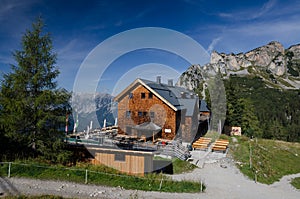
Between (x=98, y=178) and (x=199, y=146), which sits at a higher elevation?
(x=199, y=146)

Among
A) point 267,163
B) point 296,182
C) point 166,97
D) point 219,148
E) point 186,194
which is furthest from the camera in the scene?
point 166,97

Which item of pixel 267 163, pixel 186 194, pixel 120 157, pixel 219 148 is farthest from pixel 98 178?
pixel 267 163

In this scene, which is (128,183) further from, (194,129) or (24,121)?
(194,129)

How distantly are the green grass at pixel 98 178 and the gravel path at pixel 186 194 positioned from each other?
450 mm

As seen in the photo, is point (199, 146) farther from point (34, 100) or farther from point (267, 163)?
point (34, 100)

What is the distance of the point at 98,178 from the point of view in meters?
12.9

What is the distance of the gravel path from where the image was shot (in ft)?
36.4

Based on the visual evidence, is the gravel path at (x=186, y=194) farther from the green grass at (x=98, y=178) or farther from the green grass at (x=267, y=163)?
the green grass at (x=267, y=163)

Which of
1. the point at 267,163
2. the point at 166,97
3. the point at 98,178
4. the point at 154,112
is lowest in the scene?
the point at 267,163

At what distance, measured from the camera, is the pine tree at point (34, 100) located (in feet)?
41.3

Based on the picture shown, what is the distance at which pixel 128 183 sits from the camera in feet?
41.7

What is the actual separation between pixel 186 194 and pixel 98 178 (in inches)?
205

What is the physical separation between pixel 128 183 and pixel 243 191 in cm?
688

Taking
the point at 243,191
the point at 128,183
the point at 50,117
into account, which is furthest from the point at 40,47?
the point at 243,191
